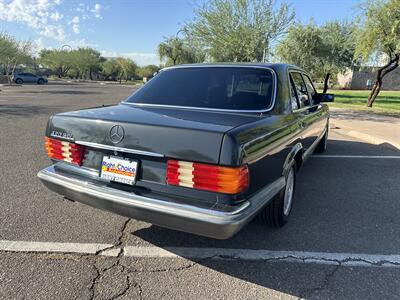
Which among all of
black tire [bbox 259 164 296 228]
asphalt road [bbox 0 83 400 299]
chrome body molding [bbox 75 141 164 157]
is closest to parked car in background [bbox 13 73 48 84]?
asphalt road [bbox 0 83 400 299]

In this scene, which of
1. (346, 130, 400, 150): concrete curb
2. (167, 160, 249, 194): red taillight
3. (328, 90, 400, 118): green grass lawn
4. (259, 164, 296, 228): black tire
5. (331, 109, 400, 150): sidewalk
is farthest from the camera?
(328, 90, 400, 118): green grass lawn

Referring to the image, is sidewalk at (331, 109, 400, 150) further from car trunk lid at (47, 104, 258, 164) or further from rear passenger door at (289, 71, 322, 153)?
car trunk lid at (47, 104, 258, 164)

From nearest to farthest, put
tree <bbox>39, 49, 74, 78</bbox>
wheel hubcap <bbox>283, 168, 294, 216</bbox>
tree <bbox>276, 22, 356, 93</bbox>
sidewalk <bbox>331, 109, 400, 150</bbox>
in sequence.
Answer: wheel hubcap <bbox>283, 168, 294, 216</bbox> < sidewalk <bbox>331, 109, 400, 150</bbox> < tree <bbox>276, 22, 356, 93</bbox> < tree <bbox>39, 49, 74, 78</bbox>

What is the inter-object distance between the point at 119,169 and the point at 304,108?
8.92 ft

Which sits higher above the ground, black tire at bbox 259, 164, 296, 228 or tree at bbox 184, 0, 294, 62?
tree at bbox 184, 0, 294, 62

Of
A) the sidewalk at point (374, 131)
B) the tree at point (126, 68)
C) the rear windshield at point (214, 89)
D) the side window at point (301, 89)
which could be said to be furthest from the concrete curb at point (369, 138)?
the tree at point (126, 68)

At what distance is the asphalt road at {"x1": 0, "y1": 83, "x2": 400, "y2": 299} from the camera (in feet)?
8.68

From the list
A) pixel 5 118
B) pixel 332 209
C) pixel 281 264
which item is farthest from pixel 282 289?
pixel 5 118

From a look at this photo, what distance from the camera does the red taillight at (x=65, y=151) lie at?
306 centimetres

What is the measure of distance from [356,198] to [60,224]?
12.5 feet

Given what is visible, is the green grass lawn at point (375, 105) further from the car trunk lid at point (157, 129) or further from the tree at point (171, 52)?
the tree at point (171, 52)

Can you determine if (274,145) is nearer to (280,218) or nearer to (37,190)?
(280,218)

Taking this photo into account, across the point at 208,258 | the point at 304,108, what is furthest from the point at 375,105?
the point at 208,258

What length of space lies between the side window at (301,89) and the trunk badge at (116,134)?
2462mm
